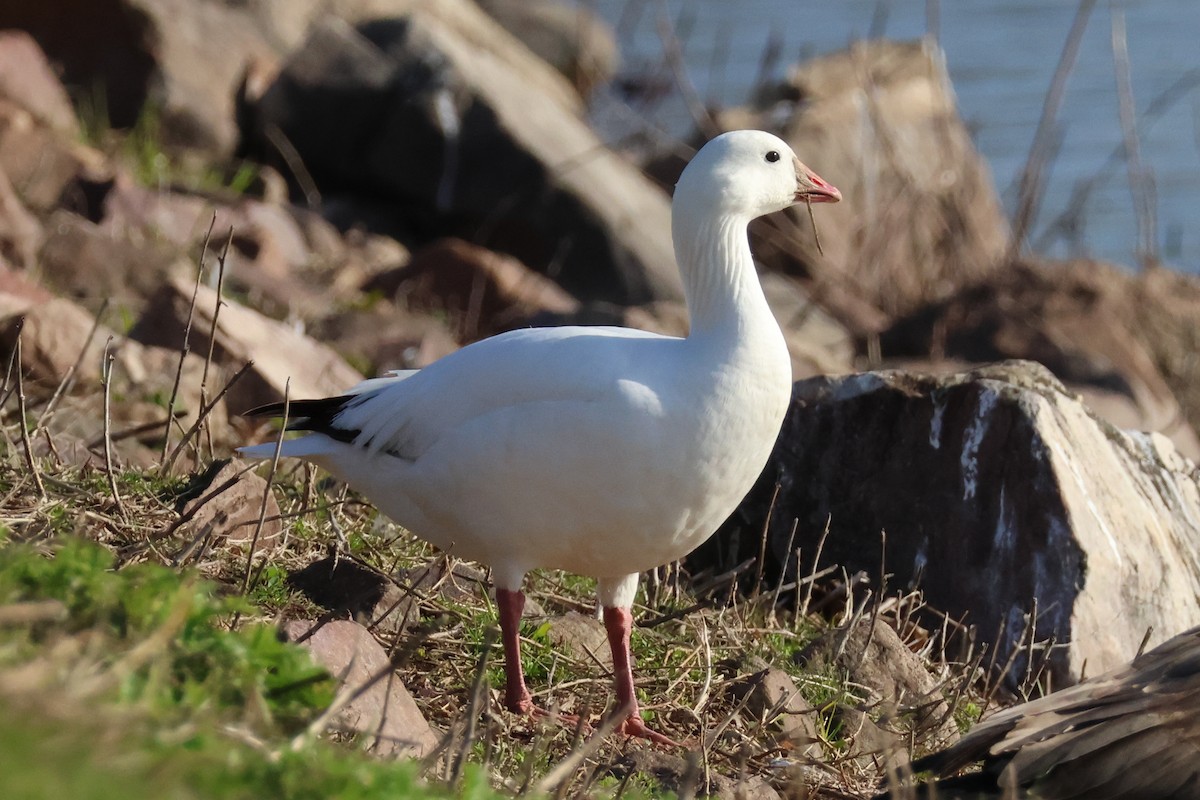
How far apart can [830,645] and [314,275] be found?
585cm

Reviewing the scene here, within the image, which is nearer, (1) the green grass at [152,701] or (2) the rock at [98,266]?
(1) the green grass at [152,701]

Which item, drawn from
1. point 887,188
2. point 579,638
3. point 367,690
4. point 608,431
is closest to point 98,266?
point 579,638

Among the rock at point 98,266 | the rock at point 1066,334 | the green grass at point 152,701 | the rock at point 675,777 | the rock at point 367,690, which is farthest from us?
the rock at point 1066,334

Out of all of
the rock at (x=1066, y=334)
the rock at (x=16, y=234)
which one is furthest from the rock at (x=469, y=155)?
the rock at (x=16, y=234)

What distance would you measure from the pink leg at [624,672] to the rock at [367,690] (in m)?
0.74

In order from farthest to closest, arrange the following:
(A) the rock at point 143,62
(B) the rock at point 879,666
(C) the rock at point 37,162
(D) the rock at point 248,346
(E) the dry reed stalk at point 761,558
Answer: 1. (A) the rock at point 143,62
2. (C) the rock at point 37,162
3. (D) the rock at point 248,346
4. (E) the dry reed stalk at point 761,558
5. (B) the rock at point 879,666

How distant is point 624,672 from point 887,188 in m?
8.82

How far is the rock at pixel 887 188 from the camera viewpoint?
12.5 metres

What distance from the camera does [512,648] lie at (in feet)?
16.0

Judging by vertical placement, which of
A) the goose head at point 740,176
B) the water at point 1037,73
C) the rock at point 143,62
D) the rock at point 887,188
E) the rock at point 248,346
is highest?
the water at point 1037,73

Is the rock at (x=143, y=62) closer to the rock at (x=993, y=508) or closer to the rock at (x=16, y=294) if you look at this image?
the rock at (x=16, y=294)

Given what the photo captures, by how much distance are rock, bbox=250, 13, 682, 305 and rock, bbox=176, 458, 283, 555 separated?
549cm

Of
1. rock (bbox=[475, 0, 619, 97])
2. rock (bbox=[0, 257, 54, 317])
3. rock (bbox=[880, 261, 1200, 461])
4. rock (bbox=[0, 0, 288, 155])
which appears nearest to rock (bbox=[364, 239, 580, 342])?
rock (bbox=[880, 261, 1200, 461])

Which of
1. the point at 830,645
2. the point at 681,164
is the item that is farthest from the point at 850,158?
the point at 830,645
